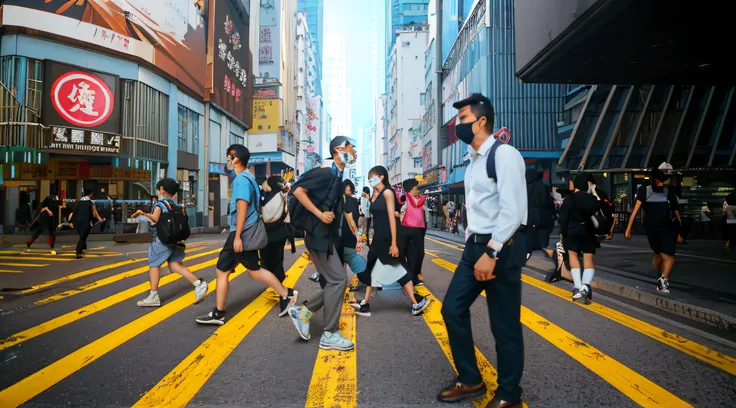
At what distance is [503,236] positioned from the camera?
2.57 metres

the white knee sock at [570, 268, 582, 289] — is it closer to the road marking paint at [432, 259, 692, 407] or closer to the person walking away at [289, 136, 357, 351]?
the road marking paint at [432, 259, 692, 407]

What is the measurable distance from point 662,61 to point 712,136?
53.2 ft

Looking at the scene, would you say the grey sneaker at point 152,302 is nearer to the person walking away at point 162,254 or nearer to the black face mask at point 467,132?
the person walking away at point 162,254

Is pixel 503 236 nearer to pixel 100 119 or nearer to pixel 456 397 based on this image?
pixel 456 397

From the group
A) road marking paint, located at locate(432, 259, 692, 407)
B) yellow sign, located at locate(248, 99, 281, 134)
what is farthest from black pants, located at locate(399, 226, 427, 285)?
yellow sign, located at locate(248, 99, 281, 134)

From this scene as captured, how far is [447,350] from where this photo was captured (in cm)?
385

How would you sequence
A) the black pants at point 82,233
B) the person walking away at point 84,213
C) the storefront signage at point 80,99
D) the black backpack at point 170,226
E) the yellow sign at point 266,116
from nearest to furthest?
the black backpack at point 170,226 → the person walking away at point 84,213 → the black pants at point 82,233 → the storefront signage at point 80,99 → the yellow sign at point 266,116

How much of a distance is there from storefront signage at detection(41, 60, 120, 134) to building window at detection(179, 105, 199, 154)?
632 centimetres

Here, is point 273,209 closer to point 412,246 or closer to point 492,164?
point 412,246

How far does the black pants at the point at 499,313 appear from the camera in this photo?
8.64 feet

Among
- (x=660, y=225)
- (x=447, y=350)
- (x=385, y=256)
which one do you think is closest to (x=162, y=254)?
(x=385, y=256)

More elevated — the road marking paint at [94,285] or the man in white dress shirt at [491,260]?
the man in white dress shirt at [491,260]

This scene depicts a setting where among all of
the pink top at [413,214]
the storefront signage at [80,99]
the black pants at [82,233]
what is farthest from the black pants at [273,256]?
the storefront signage at [80,99]

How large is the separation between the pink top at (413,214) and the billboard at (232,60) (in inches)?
1127
